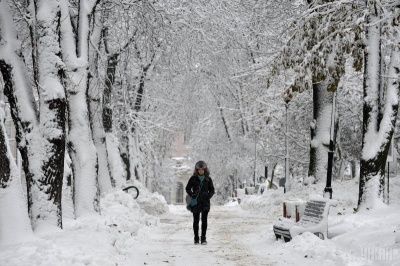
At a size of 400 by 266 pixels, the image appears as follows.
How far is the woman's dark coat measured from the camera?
12.6m

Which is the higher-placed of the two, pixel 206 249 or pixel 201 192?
pixel 201 192

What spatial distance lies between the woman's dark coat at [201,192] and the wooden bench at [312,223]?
163 centimetres

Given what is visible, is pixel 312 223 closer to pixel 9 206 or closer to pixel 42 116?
pixel 42 116

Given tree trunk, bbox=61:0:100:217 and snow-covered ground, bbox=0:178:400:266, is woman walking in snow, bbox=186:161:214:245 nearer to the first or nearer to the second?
snow-covered ground, bbox=0:178:400:266

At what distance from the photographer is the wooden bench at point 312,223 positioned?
11055 mm

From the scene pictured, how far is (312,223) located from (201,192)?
261 centimetres

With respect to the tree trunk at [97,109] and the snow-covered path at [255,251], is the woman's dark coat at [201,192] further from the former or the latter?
the tree trunk at [97,109]

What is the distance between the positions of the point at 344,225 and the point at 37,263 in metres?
6.73

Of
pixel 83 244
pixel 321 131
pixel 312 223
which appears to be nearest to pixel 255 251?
pixel 312 223

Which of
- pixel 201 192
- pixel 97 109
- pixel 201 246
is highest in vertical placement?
pixel 97 109

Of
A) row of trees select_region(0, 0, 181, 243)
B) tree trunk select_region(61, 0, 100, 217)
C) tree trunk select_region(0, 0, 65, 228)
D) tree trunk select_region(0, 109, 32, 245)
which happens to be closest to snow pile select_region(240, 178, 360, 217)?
tree trunk select_region(61, 0, 100, 217)

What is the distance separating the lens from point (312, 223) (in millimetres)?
11484

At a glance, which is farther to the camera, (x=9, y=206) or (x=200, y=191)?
(x=200, y=191)


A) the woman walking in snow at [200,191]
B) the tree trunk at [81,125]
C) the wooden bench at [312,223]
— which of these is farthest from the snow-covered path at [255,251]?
the tree trunk at [81,125]
